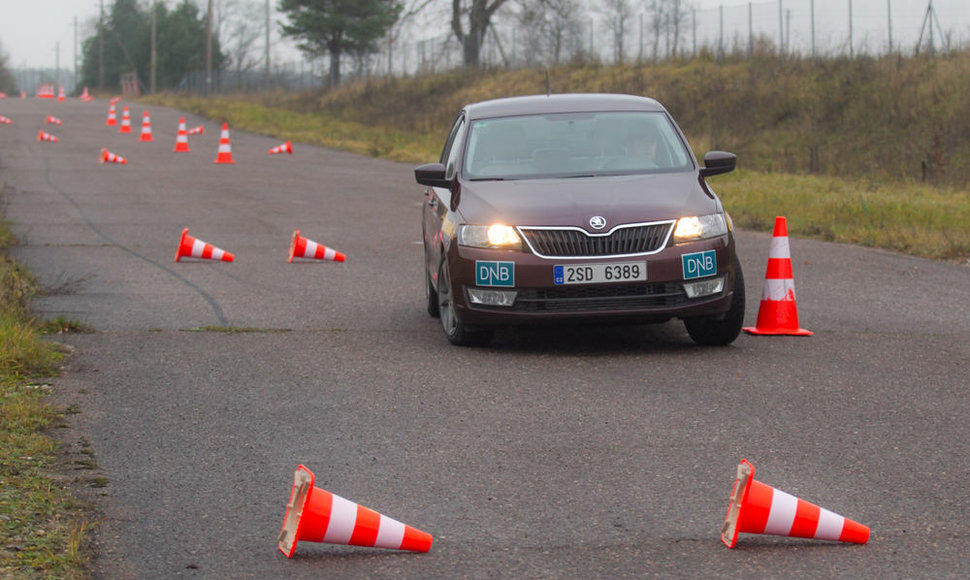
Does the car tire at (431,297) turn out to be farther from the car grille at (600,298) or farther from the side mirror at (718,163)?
the side mirror at (718,163)

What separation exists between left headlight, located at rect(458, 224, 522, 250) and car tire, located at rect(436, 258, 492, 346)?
0.89 feet

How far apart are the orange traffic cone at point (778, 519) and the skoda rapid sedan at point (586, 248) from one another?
11.2ft

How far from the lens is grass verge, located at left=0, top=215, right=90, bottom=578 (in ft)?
13.7

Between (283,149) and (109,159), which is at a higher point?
(283,149)

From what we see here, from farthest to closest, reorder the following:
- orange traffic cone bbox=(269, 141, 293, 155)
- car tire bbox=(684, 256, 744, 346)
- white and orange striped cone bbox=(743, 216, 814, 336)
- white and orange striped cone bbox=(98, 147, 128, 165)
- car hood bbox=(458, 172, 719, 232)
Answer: orange traffic cone bbox=(269, 141, 293, 155) < white and orange striped cone bbox=(98, 147, 128, 165) < white and orange striped cone bbox=(743, 216, 814, 336) < car tire bbox=(684, 256, 744, 346) < car hood bbox=(458, 172, 719, 232)

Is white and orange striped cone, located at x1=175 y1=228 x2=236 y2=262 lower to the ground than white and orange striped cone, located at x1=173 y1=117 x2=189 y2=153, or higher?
lower

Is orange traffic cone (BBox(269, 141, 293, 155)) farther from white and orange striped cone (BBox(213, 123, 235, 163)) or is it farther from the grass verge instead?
the grass verge

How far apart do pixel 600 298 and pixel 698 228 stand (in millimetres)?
744

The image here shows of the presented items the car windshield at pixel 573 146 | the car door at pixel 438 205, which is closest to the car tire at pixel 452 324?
the car door at pixel 438 205

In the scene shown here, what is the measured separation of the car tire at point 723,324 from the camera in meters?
8.19

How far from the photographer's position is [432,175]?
8875 millimetres

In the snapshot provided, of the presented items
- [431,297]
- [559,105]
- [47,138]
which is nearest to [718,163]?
[559,105]

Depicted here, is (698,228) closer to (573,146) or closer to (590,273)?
(590,273)

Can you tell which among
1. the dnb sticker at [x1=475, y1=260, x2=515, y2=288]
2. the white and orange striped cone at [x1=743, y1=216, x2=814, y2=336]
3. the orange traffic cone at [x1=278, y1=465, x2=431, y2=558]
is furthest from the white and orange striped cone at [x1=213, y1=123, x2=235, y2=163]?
the orange traffic cone at [x1=278, y1=465, x2=431, y2=558]
